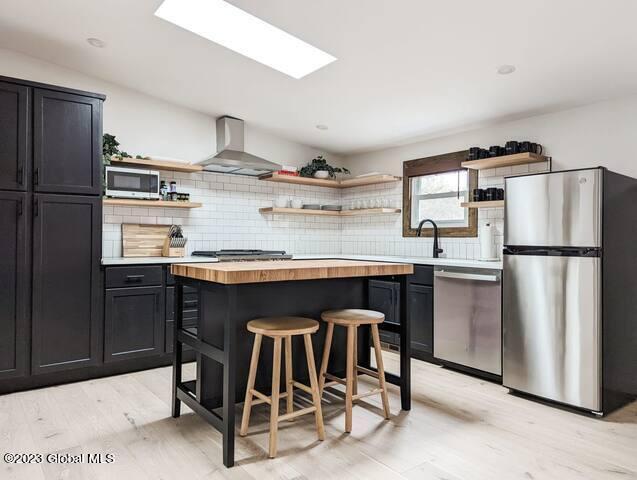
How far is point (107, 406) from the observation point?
2.83 m

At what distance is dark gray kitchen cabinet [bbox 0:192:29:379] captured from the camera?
3.06 m

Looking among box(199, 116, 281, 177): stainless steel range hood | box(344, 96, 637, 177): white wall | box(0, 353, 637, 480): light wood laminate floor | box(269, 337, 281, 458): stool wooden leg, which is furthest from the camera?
box(199, 116, 281, 177): stainless steel range hood

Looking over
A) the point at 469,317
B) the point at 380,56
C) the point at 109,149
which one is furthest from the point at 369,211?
the point at 109,149

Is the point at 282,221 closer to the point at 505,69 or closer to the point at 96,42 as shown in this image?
the point at 96,42

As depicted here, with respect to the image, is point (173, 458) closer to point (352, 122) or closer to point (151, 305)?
point (151, 305)

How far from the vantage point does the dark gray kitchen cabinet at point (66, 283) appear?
318cm

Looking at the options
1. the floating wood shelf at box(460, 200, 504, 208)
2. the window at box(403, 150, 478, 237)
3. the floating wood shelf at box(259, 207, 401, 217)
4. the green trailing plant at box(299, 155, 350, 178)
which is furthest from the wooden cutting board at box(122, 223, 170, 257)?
the floating wood shelf at box(460, 200, 504, 208)

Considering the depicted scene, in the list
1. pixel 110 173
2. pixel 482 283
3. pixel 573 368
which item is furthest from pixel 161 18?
pixel 573 368

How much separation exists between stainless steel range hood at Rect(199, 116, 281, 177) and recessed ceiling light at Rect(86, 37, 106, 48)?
4.33ft

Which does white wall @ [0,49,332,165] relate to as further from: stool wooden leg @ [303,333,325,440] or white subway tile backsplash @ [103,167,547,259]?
stool wooden leg @ [303,333,325,440]

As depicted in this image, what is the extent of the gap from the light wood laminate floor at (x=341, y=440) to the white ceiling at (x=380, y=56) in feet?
7.66

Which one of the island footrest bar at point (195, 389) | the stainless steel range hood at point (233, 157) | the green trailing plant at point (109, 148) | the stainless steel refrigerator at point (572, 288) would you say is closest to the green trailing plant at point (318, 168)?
the stainless steel range hood at point (233, 157)

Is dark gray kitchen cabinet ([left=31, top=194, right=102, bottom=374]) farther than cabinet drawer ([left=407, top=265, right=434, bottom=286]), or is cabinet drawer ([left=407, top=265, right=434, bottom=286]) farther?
cabinet drawer ([left=407, top=265, right=434, bottom=286])

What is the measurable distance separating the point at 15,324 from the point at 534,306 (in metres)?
3.65
